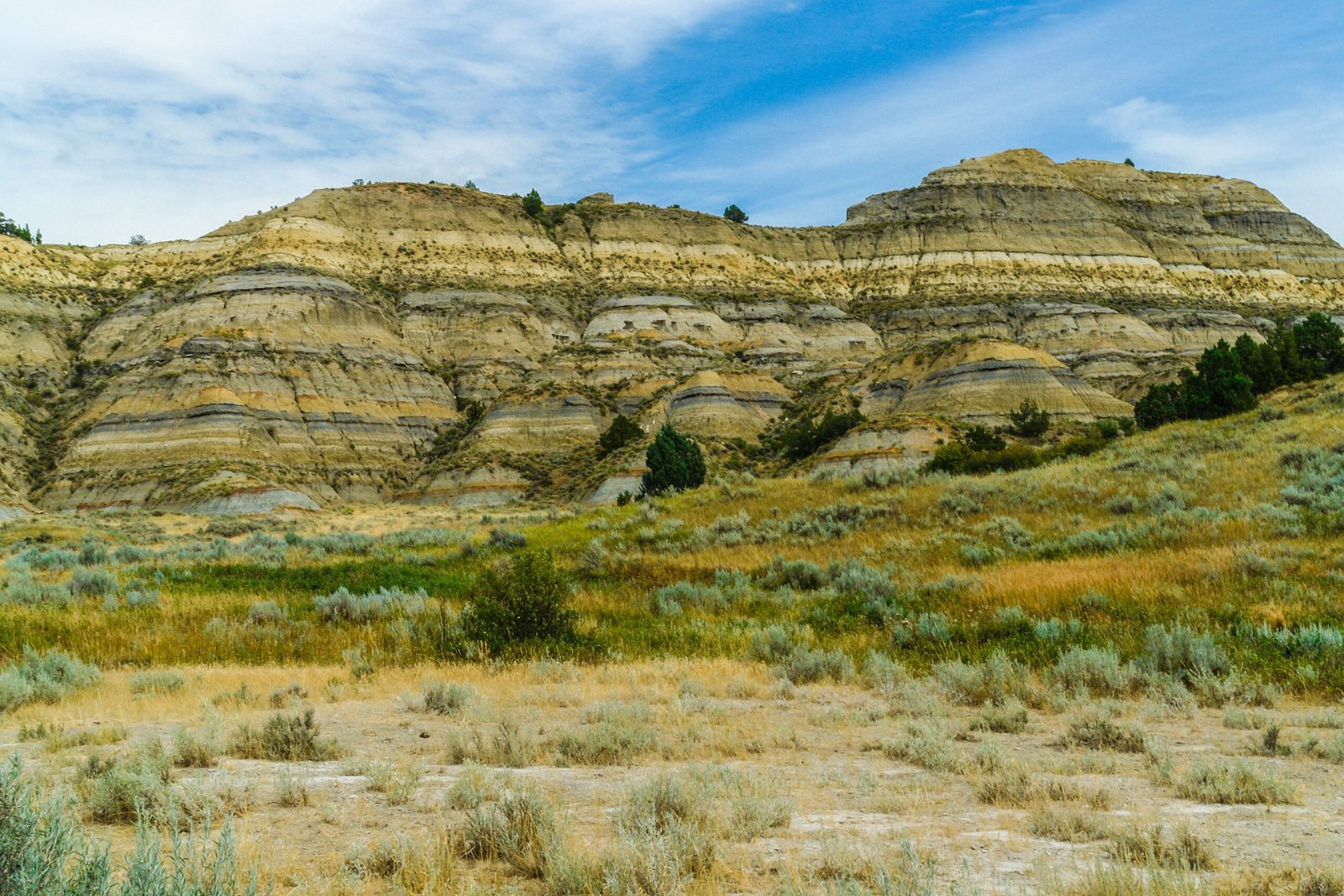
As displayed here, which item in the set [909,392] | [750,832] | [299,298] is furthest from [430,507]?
[750,832]

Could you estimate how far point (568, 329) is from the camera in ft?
292

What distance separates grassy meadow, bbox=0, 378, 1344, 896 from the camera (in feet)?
14.4

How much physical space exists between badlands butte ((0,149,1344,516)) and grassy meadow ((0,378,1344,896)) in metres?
28.5

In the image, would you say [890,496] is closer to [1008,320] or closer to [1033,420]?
[1033,420]

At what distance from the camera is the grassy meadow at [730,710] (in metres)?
4.38

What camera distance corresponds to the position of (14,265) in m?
81.8

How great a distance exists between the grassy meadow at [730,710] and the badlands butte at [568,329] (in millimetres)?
28500

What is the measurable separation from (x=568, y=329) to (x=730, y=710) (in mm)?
82527

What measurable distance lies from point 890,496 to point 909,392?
44.0 metres

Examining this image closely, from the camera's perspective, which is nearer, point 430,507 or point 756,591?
point 756,591

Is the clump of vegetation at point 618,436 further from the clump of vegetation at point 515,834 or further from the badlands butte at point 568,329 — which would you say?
the clump of vegetation at point 515,834

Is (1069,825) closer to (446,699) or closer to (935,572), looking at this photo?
(446,699)

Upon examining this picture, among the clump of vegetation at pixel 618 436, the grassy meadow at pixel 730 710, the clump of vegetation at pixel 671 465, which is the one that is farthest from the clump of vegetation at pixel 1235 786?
the clump of vegetation at pixel 618 436

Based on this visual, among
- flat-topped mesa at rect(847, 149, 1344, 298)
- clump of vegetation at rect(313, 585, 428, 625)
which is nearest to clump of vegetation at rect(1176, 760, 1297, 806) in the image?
clump of vegetation at rect(313, 585, 428, 625)
